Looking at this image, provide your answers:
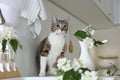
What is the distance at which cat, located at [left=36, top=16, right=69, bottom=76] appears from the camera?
50.2 inches

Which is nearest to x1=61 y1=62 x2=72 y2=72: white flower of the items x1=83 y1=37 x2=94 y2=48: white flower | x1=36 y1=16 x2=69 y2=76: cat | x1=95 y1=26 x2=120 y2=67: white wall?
x1=83 y1=37 x2=94 y2=48: white flower

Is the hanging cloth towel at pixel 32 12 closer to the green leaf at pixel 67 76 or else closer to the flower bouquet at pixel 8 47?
the flower bouquet at pixel 8 47

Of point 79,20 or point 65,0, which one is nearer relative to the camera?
point 65,0

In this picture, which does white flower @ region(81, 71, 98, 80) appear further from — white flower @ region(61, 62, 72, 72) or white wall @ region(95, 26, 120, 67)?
white wall @ region(95, 26, 120, 67)

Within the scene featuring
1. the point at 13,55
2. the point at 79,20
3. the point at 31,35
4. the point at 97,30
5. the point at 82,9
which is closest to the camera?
the point at 13,55

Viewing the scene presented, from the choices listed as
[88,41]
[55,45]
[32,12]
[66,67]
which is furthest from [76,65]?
[32,12]

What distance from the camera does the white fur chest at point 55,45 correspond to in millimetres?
1275

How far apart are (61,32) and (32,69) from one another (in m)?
0.30

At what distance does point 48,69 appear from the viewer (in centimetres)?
131

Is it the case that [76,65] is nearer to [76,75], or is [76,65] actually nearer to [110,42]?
[76,75]

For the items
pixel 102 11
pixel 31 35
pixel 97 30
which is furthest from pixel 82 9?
pixel 97 30

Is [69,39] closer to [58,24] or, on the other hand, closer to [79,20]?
[79,20]

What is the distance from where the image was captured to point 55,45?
128 cm

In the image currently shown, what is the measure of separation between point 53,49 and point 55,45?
3cm
